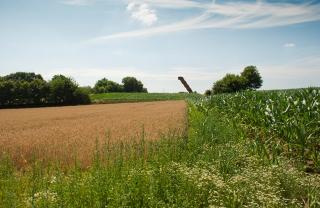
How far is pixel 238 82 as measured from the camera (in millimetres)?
99375

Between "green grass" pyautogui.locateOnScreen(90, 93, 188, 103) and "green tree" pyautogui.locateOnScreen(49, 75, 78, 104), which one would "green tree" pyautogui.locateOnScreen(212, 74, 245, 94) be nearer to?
"green grass" pyautogui.locateOnScreen(90, 93, 188, 103)

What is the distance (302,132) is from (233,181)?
11.5 ft

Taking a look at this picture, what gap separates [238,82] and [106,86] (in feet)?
185

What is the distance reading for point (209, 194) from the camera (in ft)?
21.8

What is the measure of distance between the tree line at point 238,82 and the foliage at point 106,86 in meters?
48.5

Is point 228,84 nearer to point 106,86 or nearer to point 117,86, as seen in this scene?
point 106,86

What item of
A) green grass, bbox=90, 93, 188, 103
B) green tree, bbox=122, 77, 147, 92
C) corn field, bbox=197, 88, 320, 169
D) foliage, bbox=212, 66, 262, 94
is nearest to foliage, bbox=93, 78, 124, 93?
green tree, bbox=122, 77, 147, 92

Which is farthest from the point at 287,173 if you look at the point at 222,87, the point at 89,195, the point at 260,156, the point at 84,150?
the point at 222,87

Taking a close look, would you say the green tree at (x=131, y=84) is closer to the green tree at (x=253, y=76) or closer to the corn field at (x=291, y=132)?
the green tree at (x=253, y=76)

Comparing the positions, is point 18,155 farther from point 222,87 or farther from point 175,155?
point 222,87

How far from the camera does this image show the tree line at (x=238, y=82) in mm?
90125

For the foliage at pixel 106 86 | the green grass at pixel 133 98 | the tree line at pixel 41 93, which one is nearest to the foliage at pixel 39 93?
the tree line at pixel 41 93

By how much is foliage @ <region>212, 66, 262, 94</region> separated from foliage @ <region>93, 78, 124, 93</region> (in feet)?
160

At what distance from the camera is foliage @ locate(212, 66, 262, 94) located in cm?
9019
